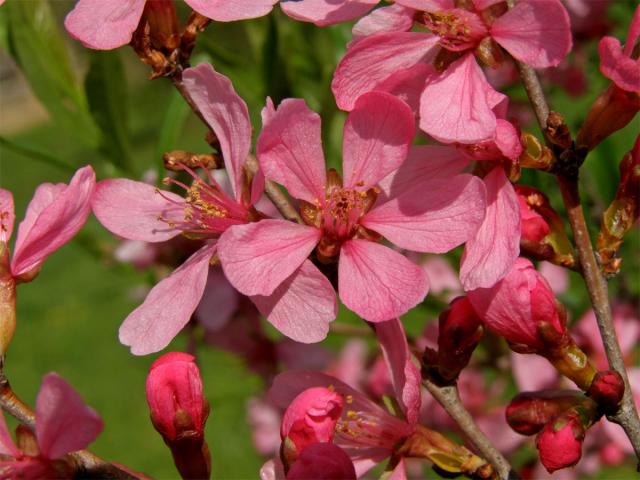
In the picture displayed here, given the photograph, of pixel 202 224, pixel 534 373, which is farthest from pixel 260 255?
pixel 534 373

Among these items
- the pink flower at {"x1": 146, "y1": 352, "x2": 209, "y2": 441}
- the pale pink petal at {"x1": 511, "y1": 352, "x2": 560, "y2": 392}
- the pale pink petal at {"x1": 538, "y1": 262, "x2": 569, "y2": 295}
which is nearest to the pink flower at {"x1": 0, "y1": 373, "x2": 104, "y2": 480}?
the pink flower at {"x1": 146, "y1": 352, "x2": 209, "y2": 441}

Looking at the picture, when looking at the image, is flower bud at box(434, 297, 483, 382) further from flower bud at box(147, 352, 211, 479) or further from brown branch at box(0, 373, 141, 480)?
brown branch at box(0, 373, 141, 480)

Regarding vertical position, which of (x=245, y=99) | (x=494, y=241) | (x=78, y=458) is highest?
(x=494, y=241)

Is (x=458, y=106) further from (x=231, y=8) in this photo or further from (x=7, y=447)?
(x=7, y=447)

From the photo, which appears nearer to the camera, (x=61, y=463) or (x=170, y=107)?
(x=61, y=463)

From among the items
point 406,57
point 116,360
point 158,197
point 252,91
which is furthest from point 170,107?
point 116,360

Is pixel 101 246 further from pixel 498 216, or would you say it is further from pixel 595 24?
pixel 498 216

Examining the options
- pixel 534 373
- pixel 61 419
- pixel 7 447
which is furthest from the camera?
pixel 534 373
